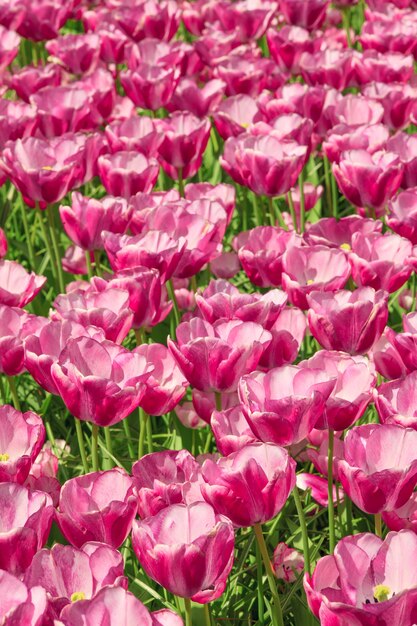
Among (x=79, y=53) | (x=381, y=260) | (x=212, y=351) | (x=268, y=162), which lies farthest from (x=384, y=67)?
(x=212, y=351)

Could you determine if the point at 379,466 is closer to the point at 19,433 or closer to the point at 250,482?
the point at 250,482

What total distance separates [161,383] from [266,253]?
19.0 inches

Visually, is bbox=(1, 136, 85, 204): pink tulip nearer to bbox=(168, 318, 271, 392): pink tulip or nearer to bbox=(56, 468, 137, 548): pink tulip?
bbox=(168, 318, 271, 392): pink tulip

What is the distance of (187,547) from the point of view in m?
1.55

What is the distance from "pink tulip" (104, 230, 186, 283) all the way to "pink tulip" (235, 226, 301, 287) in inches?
7.1

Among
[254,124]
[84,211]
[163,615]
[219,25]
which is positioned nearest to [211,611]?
[163,615]

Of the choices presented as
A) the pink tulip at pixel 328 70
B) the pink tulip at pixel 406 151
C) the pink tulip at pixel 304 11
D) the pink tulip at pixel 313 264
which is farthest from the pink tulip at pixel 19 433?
the pink tulip at pixel 304 11

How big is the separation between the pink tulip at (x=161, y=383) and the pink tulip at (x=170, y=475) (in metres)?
0.24

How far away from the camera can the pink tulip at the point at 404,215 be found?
2.65 meters

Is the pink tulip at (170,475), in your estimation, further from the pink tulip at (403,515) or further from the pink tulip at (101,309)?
the pink tulip at (101,309)

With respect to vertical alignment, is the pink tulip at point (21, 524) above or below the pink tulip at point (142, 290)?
above

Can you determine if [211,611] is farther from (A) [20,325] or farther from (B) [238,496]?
(A) [20,325]

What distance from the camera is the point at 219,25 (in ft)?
14.9

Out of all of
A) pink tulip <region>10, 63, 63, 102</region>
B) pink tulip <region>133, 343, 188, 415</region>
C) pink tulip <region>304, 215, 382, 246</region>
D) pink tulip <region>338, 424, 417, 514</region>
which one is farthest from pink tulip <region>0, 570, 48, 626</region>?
pink tulip <region>10, 63, 63, 102</region>
